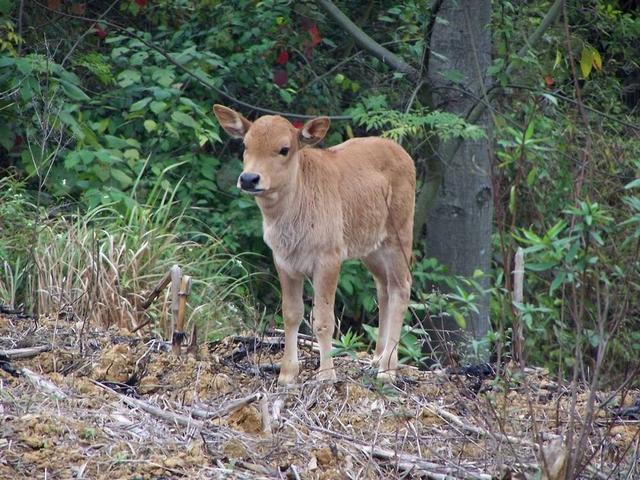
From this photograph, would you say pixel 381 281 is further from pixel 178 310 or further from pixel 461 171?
pixel 461 171

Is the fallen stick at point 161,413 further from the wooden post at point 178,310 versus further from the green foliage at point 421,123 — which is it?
the green foliage at point 421,123

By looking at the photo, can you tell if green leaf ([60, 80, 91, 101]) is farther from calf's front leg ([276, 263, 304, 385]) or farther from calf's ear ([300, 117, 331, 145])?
calf's front leg ([276, 263, 304, 385])

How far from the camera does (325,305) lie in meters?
7.00

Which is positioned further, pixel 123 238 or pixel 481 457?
pixel 123 238

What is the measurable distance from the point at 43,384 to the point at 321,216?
1.99 metres

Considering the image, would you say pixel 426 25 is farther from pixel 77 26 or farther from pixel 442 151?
pixel 77 26

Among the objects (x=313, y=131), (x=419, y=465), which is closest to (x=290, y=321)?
(x=313, y=131)

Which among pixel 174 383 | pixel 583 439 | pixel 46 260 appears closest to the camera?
pixel 583 439

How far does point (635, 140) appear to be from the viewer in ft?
37.1

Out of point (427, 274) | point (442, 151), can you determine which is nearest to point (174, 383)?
point (427, 274)

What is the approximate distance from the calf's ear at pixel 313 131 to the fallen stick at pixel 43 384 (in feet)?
7.14

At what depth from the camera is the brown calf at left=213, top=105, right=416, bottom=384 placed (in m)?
6.90

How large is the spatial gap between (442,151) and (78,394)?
4.42 metres

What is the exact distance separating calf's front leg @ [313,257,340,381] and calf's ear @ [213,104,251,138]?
946mm
